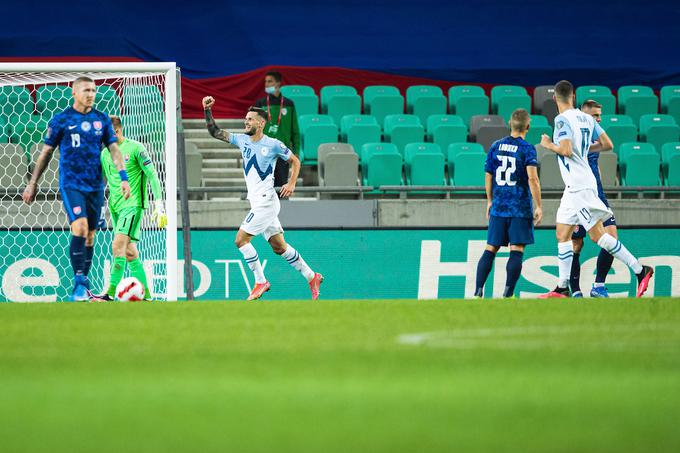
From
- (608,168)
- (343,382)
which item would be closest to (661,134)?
(608,168)

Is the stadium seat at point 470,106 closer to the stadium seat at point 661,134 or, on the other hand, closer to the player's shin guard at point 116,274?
the stadium seat at point 661,134

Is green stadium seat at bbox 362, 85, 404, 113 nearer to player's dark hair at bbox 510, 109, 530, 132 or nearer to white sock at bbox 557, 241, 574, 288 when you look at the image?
player's dark hair at bbox 510, 109, 530, 132

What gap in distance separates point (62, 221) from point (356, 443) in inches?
376

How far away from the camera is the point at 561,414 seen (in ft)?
10.6

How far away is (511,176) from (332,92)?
6616mm

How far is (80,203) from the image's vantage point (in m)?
8.85

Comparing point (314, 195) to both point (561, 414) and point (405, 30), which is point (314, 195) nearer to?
point (405, 30)

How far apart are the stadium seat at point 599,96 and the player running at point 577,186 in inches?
268

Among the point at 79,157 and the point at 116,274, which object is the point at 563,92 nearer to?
the point at 79,157

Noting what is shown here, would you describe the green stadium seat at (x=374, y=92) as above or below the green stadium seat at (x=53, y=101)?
above

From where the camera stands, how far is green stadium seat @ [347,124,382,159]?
14.5 metres

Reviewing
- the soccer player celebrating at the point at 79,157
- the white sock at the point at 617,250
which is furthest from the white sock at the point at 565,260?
the soccer player celebrating at the point at 79,157

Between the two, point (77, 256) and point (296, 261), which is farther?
point (296, 261)

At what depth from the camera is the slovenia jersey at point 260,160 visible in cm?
1025
